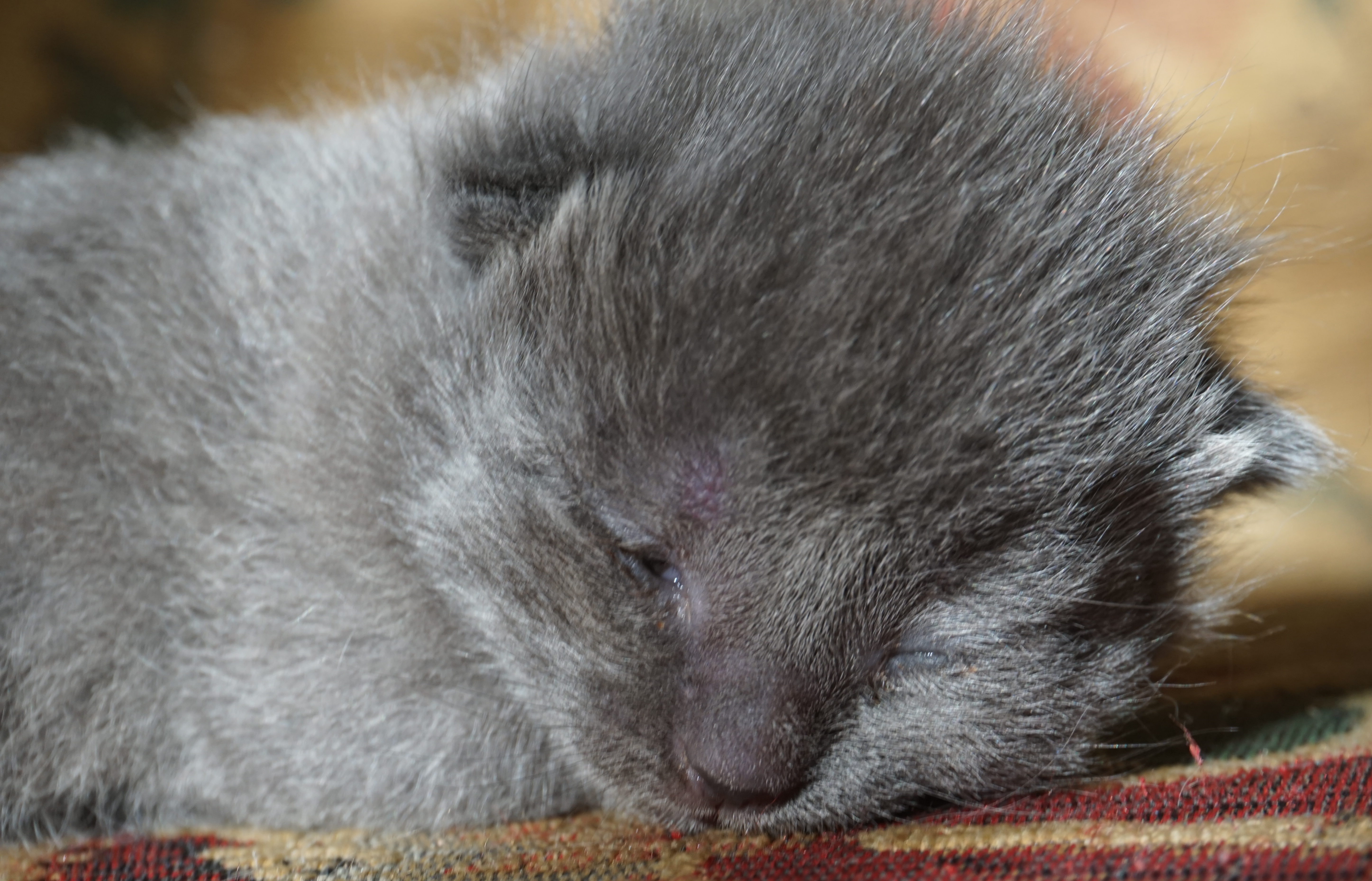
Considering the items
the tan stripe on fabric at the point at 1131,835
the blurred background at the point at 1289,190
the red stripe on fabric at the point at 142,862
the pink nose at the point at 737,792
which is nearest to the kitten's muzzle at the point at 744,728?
the pink nose at the point at 737,792

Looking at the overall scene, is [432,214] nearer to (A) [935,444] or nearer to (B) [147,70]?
(A) [935,444]

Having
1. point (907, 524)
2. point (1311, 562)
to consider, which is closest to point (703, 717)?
point (907, 524)

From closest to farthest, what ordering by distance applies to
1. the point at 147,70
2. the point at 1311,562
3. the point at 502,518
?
the point at 502,518 < the point at 1311,562 < the point at 147,70

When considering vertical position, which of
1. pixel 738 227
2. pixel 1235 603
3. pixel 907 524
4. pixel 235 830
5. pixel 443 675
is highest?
pixel 738 227

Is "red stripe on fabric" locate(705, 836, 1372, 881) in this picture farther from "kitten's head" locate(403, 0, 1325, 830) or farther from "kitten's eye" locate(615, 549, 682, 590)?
"kitten's eye" locate(615, 549, 682, 590)

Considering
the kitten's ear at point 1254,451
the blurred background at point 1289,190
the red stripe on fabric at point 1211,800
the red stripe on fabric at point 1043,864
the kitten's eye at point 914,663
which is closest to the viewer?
the red stripe on fabric at point 1043,864

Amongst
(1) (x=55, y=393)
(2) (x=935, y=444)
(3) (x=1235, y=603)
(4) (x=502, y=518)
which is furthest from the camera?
(3) (x=1235, y=603)

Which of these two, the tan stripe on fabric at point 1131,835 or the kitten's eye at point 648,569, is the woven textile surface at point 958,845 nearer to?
the tan stripe on fabric at point 1131,835

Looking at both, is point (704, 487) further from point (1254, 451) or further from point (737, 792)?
point (1254, 451)

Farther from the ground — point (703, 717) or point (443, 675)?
point (703, 717)
